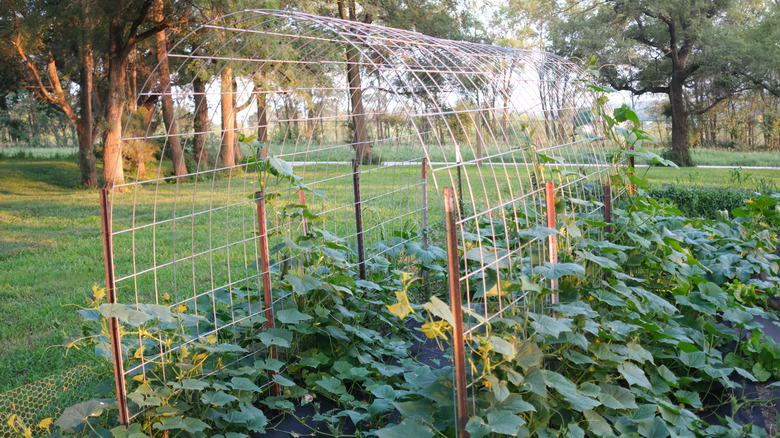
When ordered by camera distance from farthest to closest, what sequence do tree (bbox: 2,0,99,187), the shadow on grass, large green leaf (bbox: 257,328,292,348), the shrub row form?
the shadow on grass
tree (bbox: 2,0,99,187)
the shrub row
large green leaf (bbox: 257,328,292,348)

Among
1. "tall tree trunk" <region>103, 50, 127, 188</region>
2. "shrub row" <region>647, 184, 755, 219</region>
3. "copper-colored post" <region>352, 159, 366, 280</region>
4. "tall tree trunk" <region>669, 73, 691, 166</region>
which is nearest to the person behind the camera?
"copper-colored post" <region>352, 159, 366, 280</region>

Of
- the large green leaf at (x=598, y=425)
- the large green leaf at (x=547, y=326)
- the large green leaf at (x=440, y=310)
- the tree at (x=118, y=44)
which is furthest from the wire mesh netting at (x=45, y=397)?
the tree at (x=118, y=44)

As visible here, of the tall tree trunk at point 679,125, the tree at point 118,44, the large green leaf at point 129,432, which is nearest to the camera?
the large green leaf at point 129,432

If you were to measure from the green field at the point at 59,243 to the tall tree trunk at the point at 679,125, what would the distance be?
2139mm

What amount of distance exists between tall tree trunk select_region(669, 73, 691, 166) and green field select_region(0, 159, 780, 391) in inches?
84.2

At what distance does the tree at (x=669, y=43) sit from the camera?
1359cm

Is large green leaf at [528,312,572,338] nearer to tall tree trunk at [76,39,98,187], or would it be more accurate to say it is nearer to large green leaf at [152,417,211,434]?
large green leaf at [152,417,211,434]

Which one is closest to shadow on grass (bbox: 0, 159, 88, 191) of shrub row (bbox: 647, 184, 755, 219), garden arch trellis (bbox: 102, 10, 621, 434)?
garden arch trellis (bbox: 102, 10, 621, 434)

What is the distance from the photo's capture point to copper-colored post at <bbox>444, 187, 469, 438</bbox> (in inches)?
76.7

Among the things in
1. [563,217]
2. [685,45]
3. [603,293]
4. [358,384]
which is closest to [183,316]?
[358,384]

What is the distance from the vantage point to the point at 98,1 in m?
10.1

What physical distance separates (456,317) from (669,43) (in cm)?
1627

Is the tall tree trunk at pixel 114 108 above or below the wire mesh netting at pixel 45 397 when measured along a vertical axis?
above

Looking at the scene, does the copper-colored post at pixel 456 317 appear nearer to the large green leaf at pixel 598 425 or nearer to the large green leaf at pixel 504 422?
the large green leaf at pixel 504 422
